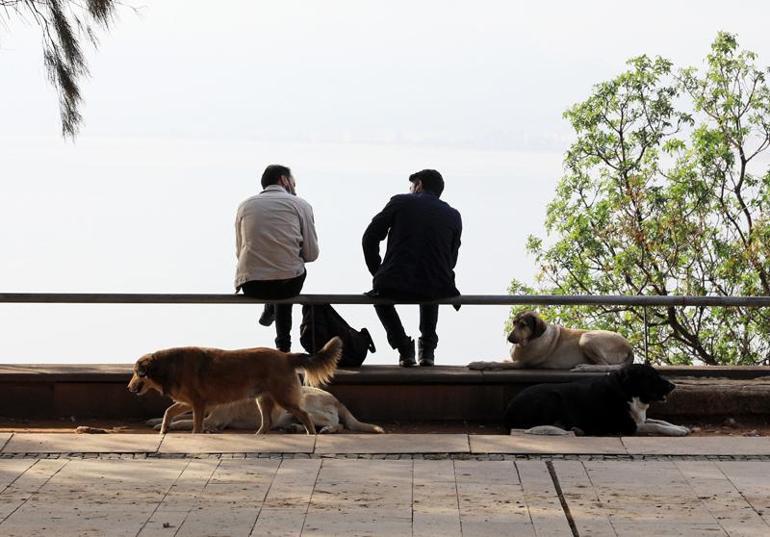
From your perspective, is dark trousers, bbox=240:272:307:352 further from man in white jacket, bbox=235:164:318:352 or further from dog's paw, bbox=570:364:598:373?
dog's paw, bbox=570:364:598:373

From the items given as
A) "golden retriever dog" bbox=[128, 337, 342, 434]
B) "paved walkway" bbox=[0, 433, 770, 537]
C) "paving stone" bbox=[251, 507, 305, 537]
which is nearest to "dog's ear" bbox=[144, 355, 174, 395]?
"golden retriever dog" bbox=[128, 337, 342, 434]

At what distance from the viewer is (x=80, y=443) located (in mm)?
9828

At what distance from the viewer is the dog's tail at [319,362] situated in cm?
1062

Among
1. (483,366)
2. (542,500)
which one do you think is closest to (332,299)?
(483,366)

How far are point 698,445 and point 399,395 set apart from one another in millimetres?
2794

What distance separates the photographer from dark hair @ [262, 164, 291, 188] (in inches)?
480

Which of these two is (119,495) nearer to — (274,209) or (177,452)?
(177,452)

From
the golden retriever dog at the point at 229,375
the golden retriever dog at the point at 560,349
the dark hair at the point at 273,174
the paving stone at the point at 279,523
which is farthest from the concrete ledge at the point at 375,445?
the dark hair at the point at 273,174

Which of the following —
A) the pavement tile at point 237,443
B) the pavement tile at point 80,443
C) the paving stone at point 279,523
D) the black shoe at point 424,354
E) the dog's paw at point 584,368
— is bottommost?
the pavement tile at point 80,443

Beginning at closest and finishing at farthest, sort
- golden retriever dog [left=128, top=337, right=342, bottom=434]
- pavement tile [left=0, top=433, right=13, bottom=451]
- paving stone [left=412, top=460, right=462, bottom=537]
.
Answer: paving stone [left=412, top=460, right=462, bottom=537] → pavement tile [left=0, top=433, right=13, bottom=451] → golden retriever dog [left=128, top=337, right=342, bottom=434]

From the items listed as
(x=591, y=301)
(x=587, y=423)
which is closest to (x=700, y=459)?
(x=587, y=423)

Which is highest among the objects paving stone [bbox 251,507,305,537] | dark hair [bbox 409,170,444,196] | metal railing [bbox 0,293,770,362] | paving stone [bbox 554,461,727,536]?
dark hair [bbox 409,170,444,196]

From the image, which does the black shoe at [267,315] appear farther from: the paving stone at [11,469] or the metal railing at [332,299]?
the paving stone at [11,469]

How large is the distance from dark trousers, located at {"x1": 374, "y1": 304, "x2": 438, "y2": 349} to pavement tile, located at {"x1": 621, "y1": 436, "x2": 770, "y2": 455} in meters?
2.52
